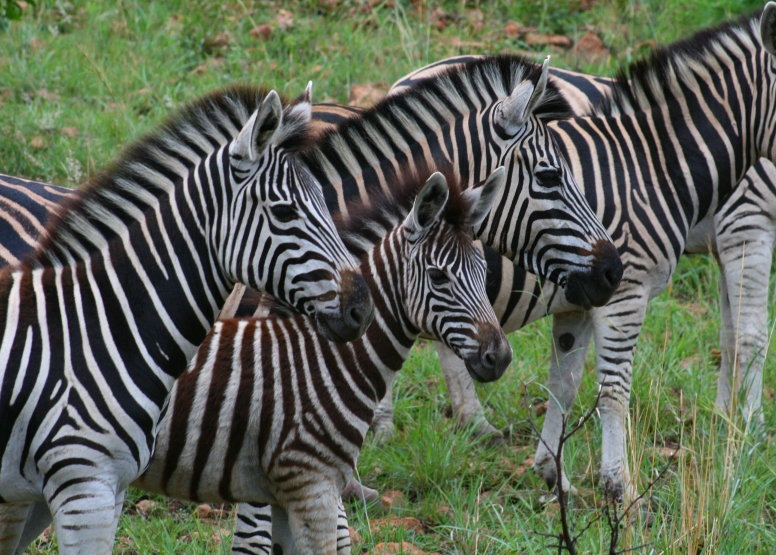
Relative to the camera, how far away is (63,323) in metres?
3.52

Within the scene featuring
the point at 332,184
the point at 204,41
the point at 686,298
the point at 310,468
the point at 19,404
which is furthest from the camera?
the point at 204,41

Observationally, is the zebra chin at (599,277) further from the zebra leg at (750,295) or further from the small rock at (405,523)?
the zebra leg at (750,295)

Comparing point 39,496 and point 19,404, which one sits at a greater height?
point 19,404

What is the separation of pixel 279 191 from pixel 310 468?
1392mm

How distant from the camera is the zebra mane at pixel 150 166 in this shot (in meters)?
3.72

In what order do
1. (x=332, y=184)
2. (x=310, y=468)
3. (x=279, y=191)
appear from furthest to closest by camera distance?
(x=332, y=184) → (x=310, y=468) → (x=279, y=191)

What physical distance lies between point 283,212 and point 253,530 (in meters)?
1.92

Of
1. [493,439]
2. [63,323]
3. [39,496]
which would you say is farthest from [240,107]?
→ [493,439]

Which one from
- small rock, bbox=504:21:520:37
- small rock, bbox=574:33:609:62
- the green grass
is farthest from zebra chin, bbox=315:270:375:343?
small rock, bbox=504:21:520:37

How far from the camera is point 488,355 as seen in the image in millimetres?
4230

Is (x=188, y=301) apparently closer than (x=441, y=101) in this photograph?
Yes

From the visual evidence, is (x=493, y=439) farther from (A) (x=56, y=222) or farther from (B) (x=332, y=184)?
(A) (x=56, y=222)

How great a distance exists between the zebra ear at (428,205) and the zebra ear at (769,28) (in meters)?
2.66

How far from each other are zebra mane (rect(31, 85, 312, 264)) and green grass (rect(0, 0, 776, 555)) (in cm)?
43
